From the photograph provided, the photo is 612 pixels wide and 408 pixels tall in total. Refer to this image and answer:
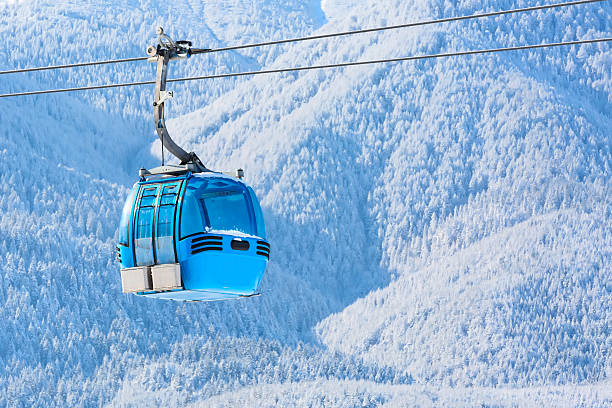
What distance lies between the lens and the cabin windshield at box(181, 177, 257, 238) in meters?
16.5

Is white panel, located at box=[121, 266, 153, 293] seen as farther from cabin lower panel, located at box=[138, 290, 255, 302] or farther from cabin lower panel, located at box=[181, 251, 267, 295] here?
cabin lower panel, located at box=[181, 251, 267, 295]

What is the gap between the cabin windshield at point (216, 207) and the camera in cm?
1648

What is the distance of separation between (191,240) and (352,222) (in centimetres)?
8769

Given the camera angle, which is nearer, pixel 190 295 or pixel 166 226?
pixel 166 226

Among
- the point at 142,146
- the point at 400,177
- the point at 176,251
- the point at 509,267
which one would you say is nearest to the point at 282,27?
the point at 142,146

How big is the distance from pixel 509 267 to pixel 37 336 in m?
33.1

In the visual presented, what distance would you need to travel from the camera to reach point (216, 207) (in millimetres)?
16828

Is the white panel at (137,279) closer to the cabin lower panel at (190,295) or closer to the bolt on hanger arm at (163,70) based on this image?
the cabin lower panel at (190,295)

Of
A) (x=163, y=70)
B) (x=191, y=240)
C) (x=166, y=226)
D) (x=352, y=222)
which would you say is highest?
(x=352, y=222)

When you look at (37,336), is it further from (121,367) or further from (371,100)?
(371,100)

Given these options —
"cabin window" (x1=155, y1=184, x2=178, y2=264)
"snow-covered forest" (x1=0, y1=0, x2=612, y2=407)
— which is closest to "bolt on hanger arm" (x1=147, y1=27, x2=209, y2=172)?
"cabin window" (x1=155, y1=184, x2=178, y2=264)

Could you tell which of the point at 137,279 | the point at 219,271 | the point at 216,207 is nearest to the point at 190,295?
the point at 219,271

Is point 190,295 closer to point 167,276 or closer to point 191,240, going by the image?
point 167,276

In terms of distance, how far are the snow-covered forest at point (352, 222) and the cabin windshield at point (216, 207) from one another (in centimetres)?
7098
